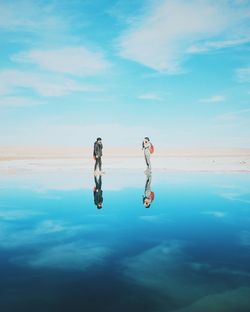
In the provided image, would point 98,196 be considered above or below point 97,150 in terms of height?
below

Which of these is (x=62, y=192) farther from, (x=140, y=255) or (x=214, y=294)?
(x=214, y=294)

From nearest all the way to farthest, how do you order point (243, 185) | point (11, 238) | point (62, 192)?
point (11, 238) < point (62, 192) < point (243, 185)

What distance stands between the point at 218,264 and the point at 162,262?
3.11 feet

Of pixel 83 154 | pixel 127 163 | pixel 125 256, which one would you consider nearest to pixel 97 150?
pixel 125 256

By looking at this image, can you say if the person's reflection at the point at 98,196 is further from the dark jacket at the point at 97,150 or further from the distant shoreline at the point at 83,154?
the distant shoreline at the point at 83,154

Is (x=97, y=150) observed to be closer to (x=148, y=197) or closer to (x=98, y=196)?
(x=98, y=196)

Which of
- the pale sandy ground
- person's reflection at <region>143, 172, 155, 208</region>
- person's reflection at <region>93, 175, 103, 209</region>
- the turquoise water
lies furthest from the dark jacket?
the turquoise water

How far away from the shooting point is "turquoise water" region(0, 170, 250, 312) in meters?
5.18

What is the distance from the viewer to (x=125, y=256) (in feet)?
23.4

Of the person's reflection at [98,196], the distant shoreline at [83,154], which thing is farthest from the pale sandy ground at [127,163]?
the person's reflection at [98,196]

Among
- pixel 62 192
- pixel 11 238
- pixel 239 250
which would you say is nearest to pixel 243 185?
pixel 62 192

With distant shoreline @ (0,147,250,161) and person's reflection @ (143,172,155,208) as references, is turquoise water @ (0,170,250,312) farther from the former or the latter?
distant shoreline @ (0,147,250,161)

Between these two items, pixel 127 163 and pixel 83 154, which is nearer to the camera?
pixel 127 163

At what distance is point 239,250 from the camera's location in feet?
24.5
